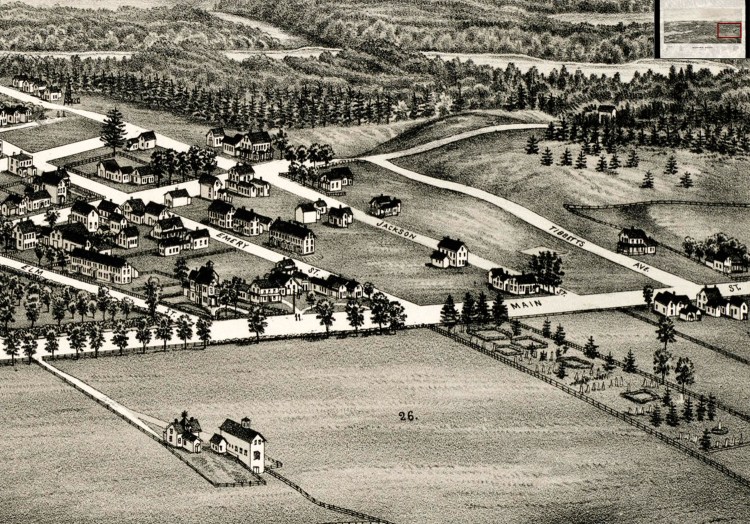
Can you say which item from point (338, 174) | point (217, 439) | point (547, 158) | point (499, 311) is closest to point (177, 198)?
point (338, 174)

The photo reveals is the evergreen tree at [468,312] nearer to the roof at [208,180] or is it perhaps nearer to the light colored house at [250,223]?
the light colored house at [250,223]

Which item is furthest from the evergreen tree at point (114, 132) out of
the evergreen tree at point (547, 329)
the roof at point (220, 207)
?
the evergreen tree at point (547, 329)

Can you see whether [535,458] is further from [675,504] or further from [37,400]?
[37,400]

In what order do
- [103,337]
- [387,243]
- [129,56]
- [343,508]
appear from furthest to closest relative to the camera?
[129,56] < [387,243] < [103,337] < [343,508]

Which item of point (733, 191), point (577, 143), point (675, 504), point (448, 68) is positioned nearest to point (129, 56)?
point (448, 68)

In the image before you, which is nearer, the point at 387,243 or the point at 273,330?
the point at 273,330

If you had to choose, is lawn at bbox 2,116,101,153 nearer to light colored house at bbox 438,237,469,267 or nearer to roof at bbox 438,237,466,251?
roof at bbox 438,237,466,251
